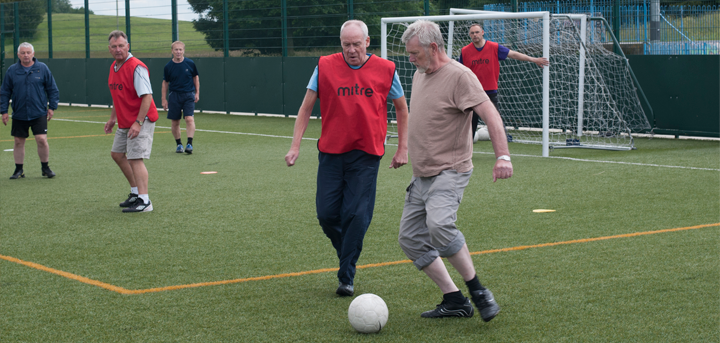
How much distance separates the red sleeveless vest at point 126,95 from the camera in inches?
332

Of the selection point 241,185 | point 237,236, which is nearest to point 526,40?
point 241,185

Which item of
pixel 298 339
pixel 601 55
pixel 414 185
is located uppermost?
pixel 601 55

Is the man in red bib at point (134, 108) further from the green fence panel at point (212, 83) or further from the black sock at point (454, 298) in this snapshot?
the green fence panel at point (212, 83)

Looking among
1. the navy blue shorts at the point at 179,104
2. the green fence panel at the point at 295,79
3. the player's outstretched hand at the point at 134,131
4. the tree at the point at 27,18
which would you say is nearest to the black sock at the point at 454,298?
the player's outstretched hand at the point at 134,131

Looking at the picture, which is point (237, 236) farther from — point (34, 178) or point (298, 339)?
point (34, 178)

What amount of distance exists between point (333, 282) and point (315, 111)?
16370 millimetres

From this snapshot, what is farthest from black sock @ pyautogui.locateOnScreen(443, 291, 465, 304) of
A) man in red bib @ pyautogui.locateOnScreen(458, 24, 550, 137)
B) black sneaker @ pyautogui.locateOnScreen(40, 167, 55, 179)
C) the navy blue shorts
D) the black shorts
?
the navy blue shorts

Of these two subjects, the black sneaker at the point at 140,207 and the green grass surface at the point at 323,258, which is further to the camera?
the black sneaker at the point at 140,207

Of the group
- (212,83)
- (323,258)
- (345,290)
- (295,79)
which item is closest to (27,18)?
(212,83)

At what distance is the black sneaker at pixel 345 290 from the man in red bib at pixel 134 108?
3.79 m

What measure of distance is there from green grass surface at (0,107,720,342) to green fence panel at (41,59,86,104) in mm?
18179

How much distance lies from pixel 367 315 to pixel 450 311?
0.56 meters

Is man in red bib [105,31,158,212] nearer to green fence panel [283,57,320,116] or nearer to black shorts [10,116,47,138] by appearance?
black shorts [10,116,47,138]

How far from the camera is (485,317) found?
4461mm
